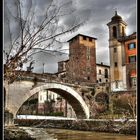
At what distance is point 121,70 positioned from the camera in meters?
14.7

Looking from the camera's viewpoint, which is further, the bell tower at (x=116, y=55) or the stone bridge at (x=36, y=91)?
the bell tower at (x=116, y=55)

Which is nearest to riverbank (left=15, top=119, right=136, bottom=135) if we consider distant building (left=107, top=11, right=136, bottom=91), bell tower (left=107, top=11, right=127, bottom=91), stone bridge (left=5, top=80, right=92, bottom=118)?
A: stone bridge (left=5, top=80, right=92, bottom=118)

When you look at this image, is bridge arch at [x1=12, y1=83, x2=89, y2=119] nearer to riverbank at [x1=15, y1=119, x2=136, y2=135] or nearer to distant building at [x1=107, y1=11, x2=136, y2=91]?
riverbank at [x1=15, y1=119, x2=136, y2=135]

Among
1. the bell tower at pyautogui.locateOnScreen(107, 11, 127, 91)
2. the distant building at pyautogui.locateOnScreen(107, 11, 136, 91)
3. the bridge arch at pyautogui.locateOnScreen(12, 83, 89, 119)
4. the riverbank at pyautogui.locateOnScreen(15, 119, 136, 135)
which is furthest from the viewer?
the bell tower at pyautogui.locateOnScreen(107, 11, 127, 91)

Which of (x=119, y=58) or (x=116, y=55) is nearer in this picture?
(x=119, y=58)

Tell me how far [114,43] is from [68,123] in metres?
6.34

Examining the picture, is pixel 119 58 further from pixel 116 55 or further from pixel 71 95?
pixel 71 95

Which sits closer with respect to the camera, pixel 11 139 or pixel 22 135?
pixel 11 139

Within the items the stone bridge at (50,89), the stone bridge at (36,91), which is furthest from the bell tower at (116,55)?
the stone bridge at (36,91)

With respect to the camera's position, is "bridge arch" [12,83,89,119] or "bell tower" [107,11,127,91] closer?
"bridge arch" [12,83,89,119]

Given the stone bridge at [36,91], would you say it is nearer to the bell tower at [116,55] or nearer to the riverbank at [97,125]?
the riverbank at [97,125]

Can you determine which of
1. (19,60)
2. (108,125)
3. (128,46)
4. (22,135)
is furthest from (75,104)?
(19,60)

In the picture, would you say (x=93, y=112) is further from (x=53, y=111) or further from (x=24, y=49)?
(x=24, y=49)

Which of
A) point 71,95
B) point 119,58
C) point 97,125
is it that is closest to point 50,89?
point 71,95
